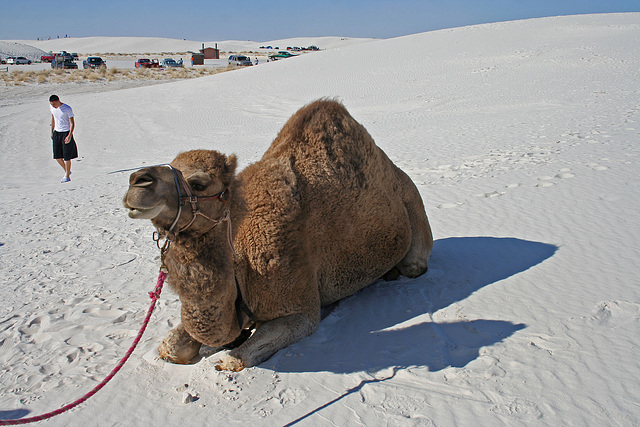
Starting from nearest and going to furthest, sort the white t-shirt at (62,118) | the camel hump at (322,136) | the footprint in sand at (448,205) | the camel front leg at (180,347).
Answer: the camel front leg at (180,347) → the camel hump at (322,136) → the footprint in sand at (448,205) → the white t-shirt at (62,118)

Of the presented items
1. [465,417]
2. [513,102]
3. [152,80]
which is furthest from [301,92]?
[465,417]

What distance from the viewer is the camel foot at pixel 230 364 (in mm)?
3453

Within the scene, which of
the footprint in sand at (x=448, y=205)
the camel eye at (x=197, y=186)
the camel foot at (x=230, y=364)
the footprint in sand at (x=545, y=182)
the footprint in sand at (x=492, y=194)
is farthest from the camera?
the footprint in sand at (x=545, y=182)

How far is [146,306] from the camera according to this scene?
481 centimetres

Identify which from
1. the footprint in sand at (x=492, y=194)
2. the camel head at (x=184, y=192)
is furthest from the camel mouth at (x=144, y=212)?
the footprint in sand at (x=492, y=194)

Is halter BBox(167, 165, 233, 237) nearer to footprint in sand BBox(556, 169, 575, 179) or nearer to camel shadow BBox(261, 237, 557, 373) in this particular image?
camel shadow BBox(261, 237, 557, 373)

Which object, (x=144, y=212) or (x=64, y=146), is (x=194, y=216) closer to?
(x=144, y=212)

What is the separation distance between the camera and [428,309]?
435 cm

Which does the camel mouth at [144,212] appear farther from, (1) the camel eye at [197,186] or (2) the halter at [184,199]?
(1) the camel eye at [197,186]

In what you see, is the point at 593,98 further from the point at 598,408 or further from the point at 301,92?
the point at 598,408

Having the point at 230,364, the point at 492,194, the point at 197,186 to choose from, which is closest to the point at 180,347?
the point at 230,364

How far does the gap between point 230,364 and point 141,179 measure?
1476 millimetres

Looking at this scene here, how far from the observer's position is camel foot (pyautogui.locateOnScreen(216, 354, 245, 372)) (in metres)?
3.45

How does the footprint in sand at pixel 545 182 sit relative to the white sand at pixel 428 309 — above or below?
above
